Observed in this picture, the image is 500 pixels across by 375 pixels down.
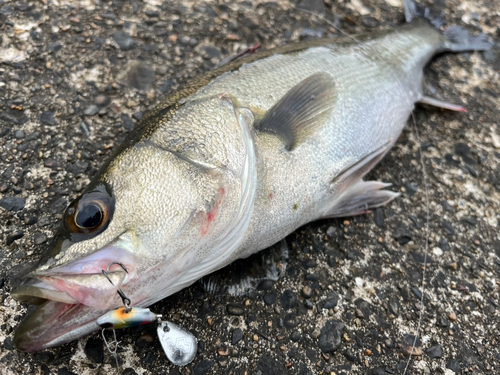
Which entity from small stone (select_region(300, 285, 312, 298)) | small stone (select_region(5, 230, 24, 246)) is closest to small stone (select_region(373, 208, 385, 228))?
small stone (select_region(300, 285, 312, 298))

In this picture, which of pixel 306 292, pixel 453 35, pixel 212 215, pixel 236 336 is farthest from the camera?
pixel 453 35

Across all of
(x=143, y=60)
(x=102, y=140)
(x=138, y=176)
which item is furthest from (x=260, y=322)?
(x=143, y=60)

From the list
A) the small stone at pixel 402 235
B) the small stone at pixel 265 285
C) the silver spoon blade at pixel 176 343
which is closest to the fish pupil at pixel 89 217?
the silver spoon blade at pixel 176 343

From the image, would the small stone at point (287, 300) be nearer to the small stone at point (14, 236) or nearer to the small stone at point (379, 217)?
the small stone at point (379, 217)

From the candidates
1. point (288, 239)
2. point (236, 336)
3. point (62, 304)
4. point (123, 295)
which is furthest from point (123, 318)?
point (288, 239)

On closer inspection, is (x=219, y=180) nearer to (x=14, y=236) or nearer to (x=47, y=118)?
(x=14, y=236)

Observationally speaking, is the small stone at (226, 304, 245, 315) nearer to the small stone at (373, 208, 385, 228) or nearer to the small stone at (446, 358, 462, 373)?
the small stone at (373, 208, 385, 228)
